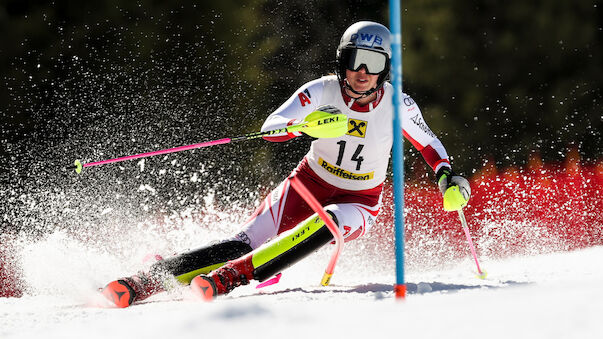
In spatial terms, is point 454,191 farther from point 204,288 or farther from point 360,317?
point 360,317

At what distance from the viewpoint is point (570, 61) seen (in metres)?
9.83

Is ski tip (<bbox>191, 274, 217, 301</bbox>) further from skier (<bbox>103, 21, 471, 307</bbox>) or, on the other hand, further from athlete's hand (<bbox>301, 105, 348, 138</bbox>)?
athlete's hand (<bbox>301, 105, 348, 138</bbox>)

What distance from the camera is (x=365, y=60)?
3.07 m

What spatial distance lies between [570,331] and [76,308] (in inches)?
74.8

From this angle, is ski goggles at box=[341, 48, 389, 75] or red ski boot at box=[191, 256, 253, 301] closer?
red ski boot at box=[191, 256, 253, 301]

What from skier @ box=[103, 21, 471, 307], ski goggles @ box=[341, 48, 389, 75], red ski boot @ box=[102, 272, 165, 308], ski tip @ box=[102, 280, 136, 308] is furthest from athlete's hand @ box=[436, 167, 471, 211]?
ski tip @ box=[102, 280, 136, 308]

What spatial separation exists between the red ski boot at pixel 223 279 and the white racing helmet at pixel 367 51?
1.00m

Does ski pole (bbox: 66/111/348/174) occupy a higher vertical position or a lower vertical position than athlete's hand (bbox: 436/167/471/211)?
higher

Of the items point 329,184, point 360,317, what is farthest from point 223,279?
point 360,317

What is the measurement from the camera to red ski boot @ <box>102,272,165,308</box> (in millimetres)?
2572

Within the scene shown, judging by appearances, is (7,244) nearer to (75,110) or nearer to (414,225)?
(75,110)

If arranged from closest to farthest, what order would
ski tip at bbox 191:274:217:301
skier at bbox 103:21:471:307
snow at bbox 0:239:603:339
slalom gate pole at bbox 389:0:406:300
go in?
snow at bbox 0:239:603:339, slalom gate pole at bbox 389:0:406:300, ski tip at bbox 191:274:217:301, skier at bbox 103:21:471:307

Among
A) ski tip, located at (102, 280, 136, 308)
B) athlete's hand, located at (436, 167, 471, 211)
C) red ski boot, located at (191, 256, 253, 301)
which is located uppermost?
athlete's hand, located at (436, 167, 471, 211)

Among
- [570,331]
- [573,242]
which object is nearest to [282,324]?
[570,331]
